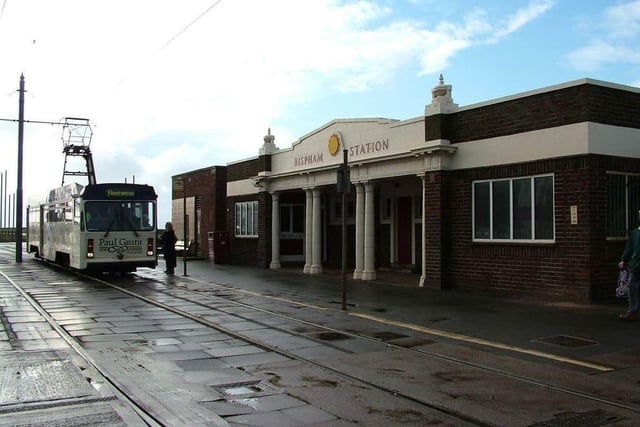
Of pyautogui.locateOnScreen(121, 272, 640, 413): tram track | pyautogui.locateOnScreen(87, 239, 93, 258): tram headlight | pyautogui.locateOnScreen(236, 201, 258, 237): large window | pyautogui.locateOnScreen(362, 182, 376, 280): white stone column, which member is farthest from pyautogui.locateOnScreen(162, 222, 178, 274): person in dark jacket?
pyautogui.locateOnScreen(121, 272, 640, 413): tram track

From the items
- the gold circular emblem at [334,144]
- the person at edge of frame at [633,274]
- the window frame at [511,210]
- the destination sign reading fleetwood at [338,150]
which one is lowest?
the person at edge of frame at [633,274]

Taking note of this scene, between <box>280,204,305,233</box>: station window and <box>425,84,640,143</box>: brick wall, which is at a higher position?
<box>425,84,640,143</box>: brick wall

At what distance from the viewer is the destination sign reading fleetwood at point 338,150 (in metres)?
18.7

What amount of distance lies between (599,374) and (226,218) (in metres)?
24.7

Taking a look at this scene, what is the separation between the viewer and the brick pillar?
53.5ft

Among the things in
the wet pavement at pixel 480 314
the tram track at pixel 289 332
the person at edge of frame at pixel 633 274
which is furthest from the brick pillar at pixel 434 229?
the person at edge of frame at pixel 633 274

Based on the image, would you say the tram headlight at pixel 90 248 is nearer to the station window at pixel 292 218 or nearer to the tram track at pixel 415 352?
the tram track at pixel 415 352

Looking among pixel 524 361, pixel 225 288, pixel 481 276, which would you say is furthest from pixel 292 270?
pixel 524 361

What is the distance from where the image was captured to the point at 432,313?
40.3 feet

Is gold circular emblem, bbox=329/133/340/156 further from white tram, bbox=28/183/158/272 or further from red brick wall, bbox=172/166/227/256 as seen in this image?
red brick wall, bbox=172/166/227/256

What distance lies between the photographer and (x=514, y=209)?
14.8 meters

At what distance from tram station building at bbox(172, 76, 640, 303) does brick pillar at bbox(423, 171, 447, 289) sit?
3 cm

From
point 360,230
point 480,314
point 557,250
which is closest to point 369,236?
point 360,230

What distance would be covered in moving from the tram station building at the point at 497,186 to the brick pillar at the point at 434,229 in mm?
28
